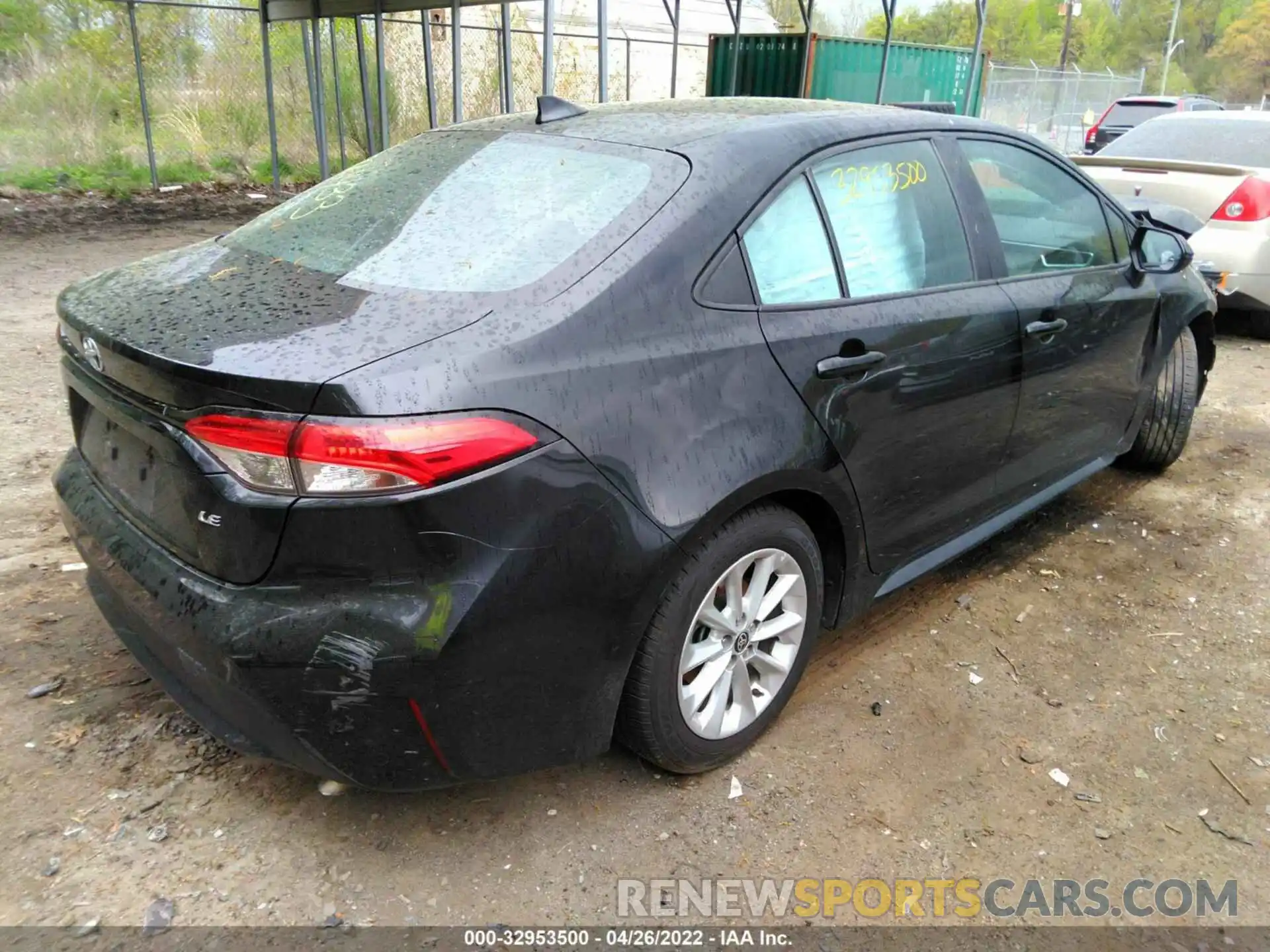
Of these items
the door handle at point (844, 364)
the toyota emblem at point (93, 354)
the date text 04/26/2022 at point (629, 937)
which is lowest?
the date text 04/26/2022 at point (629, 937)

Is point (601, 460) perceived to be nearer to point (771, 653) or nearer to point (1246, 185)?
point (771, 653)

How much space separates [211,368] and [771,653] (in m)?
1.60

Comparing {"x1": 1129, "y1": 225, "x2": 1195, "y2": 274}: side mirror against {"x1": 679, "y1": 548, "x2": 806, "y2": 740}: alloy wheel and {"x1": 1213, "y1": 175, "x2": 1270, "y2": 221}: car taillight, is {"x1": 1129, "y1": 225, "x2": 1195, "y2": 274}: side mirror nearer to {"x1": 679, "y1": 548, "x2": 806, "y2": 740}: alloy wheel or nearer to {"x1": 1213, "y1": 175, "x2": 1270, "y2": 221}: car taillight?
{"x1": 679, "y1": 548, "x2": 806, "y2": 740}: alloy wheel

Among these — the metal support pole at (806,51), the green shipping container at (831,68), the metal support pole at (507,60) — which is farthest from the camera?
the green shipping container at (831,68)

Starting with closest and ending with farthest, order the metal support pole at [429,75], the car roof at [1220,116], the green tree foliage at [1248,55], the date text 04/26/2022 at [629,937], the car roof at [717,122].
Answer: the date text 04/26/2022 at [629,937] < the car roof at [717,122] < the car roof at [1220,116] < the metal support pole at [429,75] < the green tree foliage at [1248,55]

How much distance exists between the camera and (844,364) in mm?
2594

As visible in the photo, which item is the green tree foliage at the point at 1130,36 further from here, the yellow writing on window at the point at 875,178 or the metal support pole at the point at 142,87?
the yellow writing on window at the point at 875,178

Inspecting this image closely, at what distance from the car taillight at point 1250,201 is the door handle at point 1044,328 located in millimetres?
4403

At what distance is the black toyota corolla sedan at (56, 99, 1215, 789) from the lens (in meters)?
1.95

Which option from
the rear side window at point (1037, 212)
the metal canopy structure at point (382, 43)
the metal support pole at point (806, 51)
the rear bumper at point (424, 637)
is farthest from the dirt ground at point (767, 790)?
the metal support pole at point (806, 51)

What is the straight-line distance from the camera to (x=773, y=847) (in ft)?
8.01

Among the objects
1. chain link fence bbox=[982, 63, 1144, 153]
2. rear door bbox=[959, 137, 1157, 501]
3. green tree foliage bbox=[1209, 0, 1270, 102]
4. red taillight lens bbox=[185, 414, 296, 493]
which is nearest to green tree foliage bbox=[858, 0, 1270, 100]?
green tree foliage bbox=[1209, 0, 1270, 102]

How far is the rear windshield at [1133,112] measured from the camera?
56.7ft

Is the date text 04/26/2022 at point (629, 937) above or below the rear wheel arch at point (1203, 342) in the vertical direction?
below
